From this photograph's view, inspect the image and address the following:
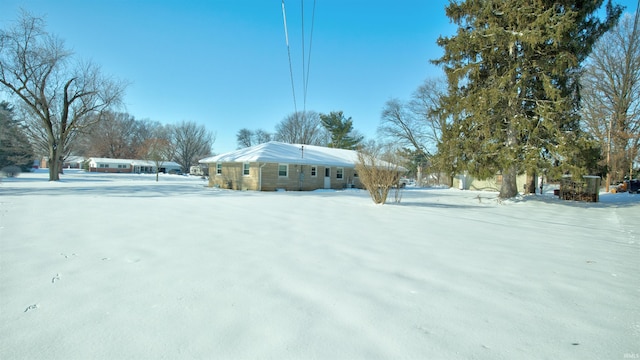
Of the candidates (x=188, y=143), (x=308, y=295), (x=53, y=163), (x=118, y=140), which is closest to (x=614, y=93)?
(x=308, y=295)

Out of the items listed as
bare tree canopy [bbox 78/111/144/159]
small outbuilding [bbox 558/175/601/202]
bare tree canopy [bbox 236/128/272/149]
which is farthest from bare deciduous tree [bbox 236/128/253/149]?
small outbuilding [bbox 558/175/601/202]

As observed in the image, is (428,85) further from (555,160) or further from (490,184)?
(555,160)

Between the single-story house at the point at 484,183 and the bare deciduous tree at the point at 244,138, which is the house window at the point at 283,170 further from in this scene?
the bare deciduous tree at the point at 244,138

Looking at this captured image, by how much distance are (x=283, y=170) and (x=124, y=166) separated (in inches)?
1968

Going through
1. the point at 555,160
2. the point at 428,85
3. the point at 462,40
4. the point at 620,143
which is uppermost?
the point at 428,85

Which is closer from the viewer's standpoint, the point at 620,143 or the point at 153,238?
the point at 153,238

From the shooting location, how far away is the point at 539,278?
370 centimetres

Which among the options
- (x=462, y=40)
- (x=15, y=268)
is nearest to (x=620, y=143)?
(x=462, y=40)

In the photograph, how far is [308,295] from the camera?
3027 millimetres

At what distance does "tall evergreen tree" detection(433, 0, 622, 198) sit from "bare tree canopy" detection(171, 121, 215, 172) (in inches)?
2201

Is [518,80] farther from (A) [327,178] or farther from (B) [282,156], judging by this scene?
(B) [282,156]

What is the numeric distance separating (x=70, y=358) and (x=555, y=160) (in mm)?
17801

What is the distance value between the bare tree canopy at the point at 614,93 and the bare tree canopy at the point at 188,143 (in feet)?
197

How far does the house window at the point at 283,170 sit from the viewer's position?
2070cm
